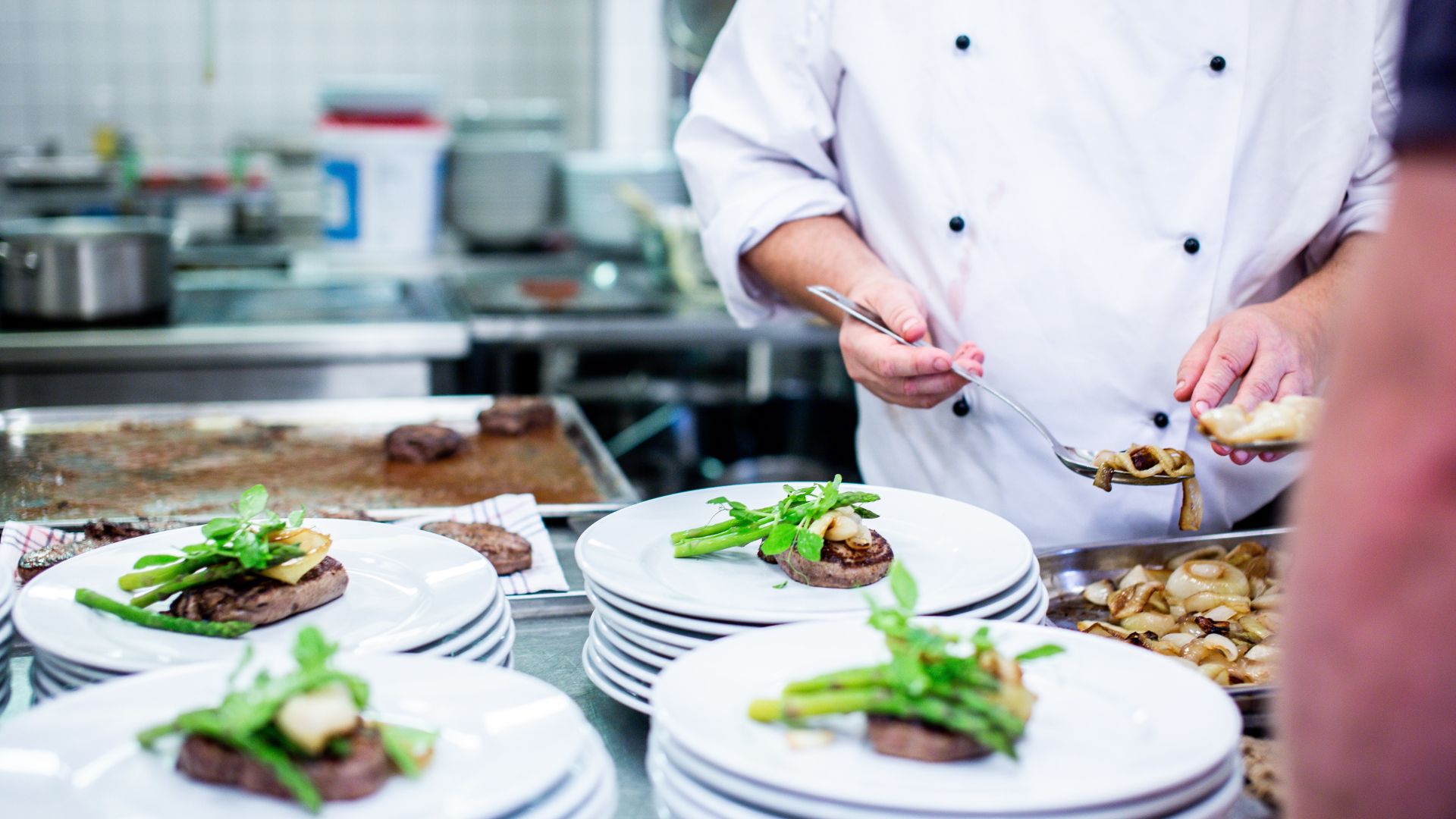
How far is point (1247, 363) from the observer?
1.46 m

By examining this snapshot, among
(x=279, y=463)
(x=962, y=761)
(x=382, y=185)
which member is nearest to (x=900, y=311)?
(x=962, y=761)

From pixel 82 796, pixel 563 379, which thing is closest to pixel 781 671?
pixel 82 796

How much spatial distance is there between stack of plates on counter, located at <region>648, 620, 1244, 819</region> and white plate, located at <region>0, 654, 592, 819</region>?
0.28 feet

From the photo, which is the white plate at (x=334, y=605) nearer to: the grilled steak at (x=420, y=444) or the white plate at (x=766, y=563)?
the white plate at (x=766, y=563)

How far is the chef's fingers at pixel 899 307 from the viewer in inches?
60.7

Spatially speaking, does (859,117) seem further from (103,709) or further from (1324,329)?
(103,709)

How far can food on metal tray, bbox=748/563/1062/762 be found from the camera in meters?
0.82

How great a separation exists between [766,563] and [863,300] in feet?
1.69

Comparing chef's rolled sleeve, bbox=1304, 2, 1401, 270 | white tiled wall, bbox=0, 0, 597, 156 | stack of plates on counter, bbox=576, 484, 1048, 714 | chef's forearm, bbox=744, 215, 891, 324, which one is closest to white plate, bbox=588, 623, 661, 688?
stack of plates on counter, bbox=576, 484, 1048, 714

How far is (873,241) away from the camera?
192cm

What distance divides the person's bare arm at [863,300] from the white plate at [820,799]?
0.74 metres

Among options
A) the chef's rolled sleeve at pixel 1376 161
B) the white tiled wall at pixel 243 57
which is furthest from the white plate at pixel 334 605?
the white tiled wall at pixel 243 57

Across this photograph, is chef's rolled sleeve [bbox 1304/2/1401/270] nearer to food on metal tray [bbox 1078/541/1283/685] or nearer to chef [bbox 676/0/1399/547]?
chef [bbox 676/0/1399/547]

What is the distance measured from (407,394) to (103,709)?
254 cm
